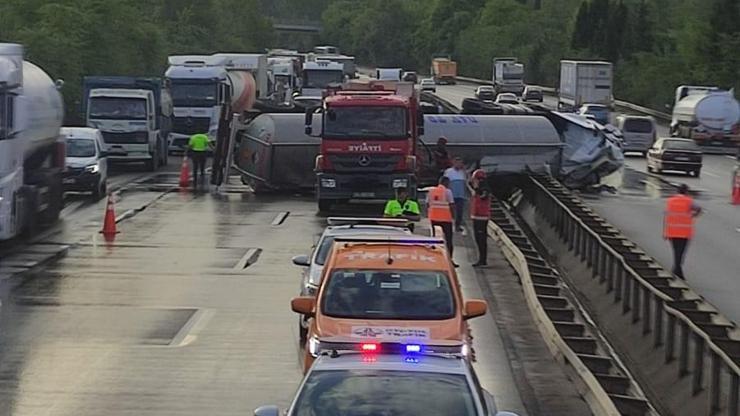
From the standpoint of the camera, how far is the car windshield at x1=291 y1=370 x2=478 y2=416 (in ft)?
31.2

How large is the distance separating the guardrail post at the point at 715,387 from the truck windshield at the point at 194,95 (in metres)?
41.7

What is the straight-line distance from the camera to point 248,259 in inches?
1067

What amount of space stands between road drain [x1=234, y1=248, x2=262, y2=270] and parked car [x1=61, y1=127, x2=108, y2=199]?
1097 centimetres

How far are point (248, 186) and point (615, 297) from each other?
2102 centimetres

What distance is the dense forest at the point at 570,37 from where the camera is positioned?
100062 mm

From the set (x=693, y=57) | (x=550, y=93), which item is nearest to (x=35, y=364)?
(x=693, y=57)

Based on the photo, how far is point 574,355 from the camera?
16.2m

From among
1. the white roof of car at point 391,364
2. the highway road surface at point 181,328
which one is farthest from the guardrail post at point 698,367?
the white roof of car at point 391,364

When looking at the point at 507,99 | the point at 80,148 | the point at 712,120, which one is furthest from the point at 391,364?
the point at 507,99

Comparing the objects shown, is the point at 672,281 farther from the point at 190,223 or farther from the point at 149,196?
the point at 149,196

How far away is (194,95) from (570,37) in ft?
282

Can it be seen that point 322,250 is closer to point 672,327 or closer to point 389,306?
point 389,306

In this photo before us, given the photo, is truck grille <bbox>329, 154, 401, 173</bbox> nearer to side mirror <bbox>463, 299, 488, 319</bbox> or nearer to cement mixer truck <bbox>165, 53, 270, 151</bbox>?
cement mixer truck <bbox>165, 53, 270, 151</bbox>

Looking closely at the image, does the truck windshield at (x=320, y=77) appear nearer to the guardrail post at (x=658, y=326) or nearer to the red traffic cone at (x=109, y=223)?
the red traffic cone at (x=109, y=223)
